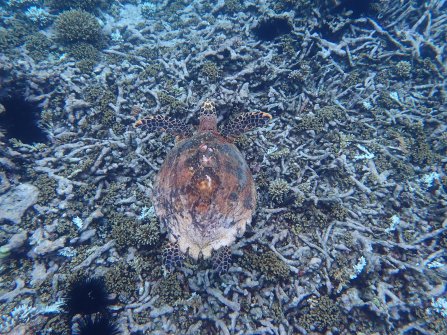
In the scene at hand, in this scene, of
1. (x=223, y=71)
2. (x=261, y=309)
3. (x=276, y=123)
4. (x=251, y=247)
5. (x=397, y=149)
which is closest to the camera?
(x=261, y=309)

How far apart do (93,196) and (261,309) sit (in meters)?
3.83

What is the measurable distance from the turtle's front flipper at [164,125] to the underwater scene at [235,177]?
2.3 inches

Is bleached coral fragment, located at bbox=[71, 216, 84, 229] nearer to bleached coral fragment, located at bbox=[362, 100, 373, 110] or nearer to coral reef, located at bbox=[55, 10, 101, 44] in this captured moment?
coral reef, located at bbox=[55, 10, 101, 44]

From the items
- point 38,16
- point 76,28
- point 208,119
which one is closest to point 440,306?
point 208,119

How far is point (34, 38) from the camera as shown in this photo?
6781 mm

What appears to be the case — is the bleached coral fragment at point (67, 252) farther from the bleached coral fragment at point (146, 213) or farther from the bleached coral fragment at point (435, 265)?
the bleached coral fragment at point (435, 265)

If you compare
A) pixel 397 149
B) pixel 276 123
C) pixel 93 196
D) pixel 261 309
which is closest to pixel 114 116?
pixel 93 196

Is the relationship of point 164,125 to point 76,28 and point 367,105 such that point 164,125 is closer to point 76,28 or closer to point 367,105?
point 367,105

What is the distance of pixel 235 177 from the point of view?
3631 mm

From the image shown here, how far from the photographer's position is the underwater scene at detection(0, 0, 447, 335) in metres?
3.68

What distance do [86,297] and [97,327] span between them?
494 mm

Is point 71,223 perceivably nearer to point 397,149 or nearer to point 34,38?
point 34,38

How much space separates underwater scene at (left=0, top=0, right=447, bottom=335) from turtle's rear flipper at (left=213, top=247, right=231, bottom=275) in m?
0.02

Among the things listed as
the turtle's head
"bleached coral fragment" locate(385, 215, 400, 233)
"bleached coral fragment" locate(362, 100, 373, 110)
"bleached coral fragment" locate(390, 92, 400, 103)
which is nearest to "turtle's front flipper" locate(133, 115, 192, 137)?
the turtle's head
